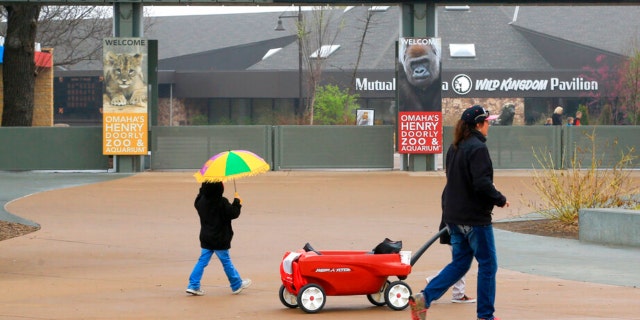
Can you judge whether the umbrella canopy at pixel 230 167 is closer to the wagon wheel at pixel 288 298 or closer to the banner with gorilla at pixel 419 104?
the wagon wheel at pixel 288 298

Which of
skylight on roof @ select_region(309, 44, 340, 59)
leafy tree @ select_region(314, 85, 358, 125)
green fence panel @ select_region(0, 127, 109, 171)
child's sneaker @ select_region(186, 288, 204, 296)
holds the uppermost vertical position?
skylight on roof @ select_region(309, 44, 340, 59)

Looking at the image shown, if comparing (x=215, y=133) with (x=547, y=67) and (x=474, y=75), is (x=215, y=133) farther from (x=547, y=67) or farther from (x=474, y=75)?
(x=547, y=67)

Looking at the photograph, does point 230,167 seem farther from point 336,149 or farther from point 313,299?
point 336,149

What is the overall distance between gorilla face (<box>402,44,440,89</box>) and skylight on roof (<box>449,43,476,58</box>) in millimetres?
29836

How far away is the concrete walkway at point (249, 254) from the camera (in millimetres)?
9688

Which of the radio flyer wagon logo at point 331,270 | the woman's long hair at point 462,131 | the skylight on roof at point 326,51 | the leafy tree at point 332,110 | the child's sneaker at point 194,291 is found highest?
the skylight on roof at point 326,51

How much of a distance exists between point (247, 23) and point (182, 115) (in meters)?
14.1

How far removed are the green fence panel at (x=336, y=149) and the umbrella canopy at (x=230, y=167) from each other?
18440mm

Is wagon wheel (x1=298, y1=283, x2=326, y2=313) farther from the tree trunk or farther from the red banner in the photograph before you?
the tree trunk

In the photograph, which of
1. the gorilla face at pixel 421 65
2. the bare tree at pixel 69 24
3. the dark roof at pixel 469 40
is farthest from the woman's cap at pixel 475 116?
the dark roof at pixel 469 40

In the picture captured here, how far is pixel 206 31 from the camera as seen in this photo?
71875 millimetres

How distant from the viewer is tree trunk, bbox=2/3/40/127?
29.9 metres

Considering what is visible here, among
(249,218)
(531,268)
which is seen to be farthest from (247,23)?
(531,268)

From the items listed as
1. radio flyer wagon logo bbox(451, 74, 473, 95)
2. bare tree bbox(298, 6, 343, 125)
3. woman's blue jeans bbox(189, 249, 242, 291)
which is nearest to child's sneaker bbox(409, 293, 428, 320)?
woman's blue jeans bbox(189, 249, 242, 291)
